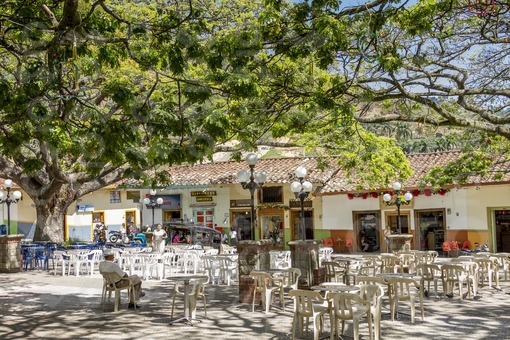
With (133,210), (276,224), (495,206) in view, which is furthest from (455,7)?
(133,210)

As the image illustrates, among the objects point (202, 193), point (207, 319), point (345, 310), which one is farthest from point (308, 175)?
point (345, 310)

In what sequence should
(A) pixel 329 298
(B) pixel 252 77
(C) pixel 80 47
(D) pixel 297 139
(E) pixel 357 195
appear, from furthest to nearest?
1. (E) pixel 357 195
2. (D) pixel 297 139
3. (B) pixel 252 77
4. (A) pixel 329 298
5. (C) pixel 80 47

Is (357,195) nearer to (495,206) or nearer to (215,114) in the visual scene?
(495,206)

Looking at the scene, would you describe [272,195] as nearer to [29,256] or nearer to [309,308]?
[29,256]

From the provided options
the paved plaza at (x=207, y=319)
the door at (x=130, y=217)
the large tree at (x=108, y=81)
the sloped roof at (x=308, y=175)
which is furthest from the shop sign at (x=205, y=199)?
the large tree at (x=108, y=81)

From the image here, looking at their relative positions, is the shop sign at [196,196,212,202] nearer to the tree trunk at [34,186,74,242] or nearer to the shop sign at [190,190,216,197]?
the shop sign at [190,190,216,197]

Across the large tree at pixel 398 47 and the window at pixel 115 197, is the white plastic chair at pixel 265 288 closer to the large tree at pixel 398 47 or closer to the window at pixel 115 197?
the large tree at pixel 398 47

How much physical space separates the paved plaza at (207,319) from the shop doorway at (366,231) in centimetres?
1274

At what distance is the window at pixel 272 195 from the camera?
2727 centimetres

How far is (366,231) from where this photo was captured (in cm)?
2548

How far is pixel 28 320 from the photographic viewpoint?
934 centimetres

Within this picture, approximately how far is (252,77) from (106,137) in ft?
7.05

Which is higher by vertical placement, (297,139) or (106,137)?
(297,139)

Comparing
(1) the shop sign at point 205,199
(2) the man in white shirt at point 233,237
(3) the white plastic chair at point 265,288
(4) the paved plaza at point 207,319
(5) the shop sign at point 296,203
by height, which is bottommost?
(4) the paved plaza at point 207,319
